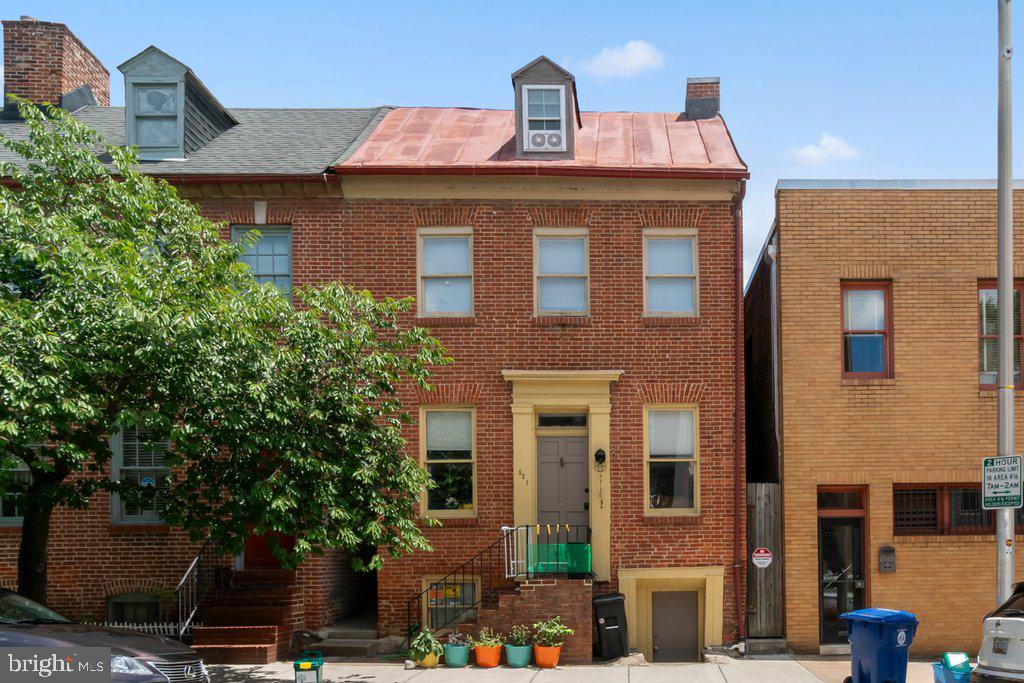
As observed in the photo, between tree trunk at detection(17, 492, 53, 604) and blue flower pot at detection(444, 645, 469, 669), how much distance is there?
5.51 m

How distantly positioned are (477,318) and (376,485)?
13.2 ft

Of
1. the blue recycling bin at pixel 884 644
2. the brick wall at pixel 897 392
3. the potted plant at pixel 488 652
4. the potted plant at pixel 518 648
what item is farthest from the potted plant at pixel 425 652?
the blue recycling bin at pixel 884 644

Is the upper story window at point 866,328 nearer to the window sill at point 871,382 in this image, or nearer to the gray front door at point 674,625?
the window sill at point 871,382

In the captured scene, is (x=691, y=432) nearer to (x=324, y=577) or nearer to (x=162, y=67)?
(x=324, y=577)

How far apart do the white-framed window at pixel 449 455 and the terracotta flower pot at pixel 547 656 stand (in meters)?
2.69

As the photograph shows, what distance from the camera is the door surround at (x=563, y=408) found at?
16.8 metres

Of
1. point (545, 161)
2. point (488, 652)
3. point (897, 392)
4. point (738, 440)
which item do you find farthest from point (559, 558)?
point (545, 161)

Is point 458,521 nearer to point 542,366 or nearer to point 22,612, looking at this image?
point 542,366

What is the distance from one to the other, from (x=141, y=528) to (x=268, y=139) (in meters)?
7.22

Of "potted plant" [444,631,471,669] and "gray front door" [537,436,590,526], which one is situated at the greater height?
"gray front door" [537,436,590,526]

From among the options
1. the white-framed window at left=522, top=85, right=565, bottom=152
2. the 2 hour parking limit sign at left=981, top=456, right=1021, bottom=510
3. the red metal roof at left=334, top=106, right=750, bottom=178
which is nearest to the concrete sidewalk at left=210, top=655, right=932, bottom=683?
the 2 hour parking limit sign at left=981, top=456, right=1021, bottom=510

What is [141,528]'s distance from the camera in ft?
55.8

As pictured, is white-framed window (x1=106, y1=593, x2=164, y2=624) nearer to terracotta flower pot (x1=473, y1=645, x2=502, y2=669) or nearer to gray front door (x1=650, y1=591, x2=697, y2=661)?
terracotta flower pot (x1=473, y1=645, x2=502, y2=669)

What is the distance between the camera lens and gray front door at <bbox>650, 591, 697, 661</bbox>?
664 inches
